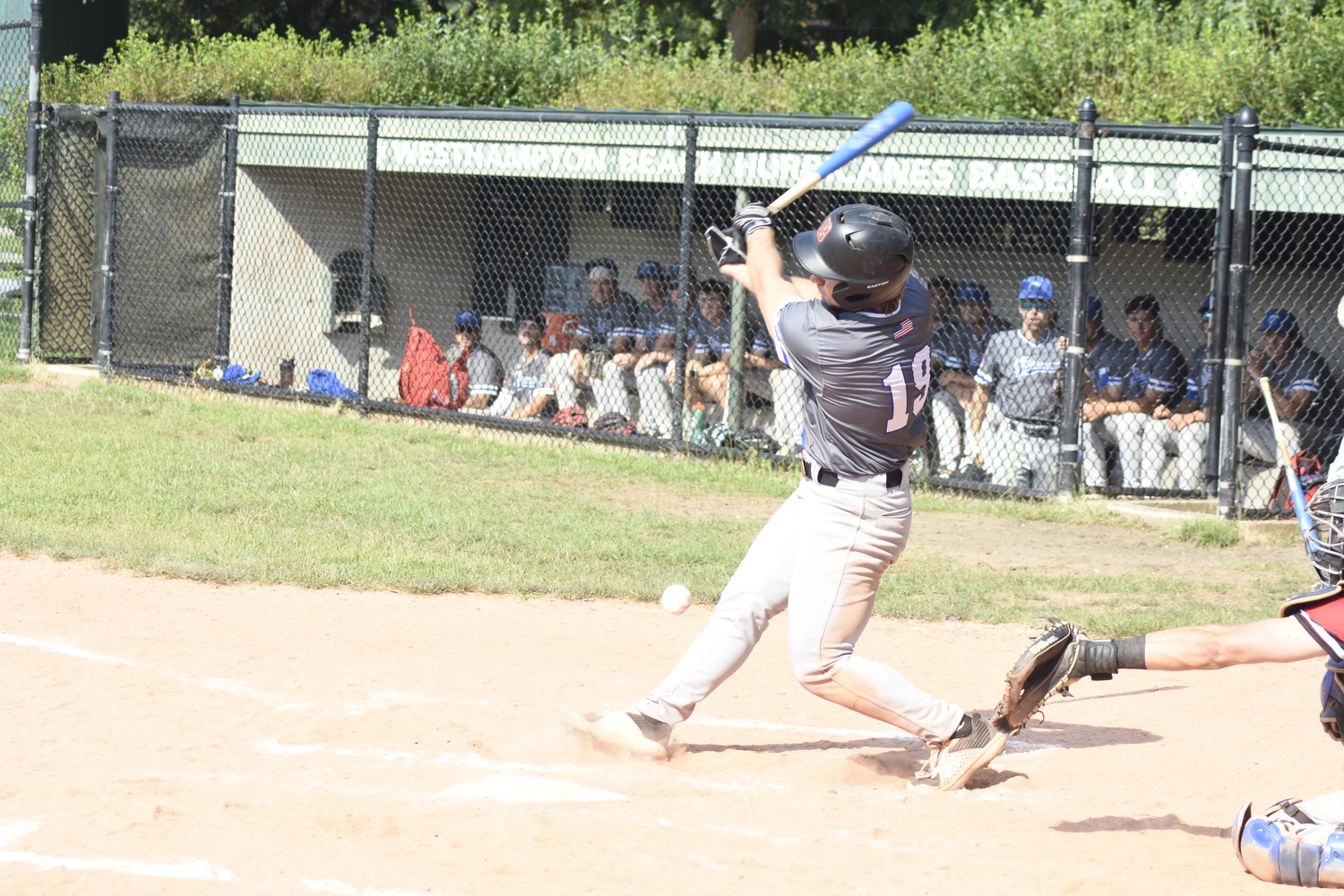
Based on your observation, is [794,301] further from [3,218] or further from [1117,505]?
[3,218]

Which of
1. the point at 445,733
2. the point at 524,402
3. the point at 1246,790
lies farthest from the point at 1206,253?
the point at 445,733

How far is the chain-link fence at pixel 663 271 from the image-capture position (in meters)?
9.27

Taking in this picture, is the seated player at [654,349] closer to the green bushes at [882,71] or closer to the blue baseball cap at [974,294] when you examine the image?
the blue baseball cap at [974,294]

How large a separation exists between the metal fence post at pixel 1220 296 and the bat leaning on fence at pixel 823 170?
4.30 meters

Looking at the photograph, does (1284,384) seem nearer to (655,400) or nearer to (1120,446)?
(1120,446)

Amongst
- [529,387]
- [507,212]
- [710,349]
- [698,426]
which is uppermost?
[507,212]

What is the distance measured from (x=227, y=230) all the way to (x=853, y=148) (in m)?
9.21

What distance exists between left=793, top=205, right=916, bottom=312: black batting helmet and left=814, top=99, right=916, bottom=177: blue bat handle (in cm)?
61

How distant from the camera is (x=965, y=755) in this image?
4156 mm

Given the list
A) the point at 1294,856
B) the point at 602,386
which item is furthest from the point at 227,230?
the point at 1294,856

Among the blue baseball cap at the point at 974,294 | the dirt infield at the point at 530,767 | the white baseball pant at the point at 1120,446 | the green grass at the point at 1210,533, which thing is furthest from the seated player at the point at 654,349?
the dirt infield at the point at 530,767

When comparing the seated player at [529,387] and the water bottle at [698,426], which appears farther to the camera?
the seated player at [529,387]

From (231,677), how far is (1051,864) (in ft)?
9.66

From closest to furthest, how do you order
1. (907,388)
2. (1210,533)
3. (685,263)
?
(907,388) < (1210,533) < (685,263)
